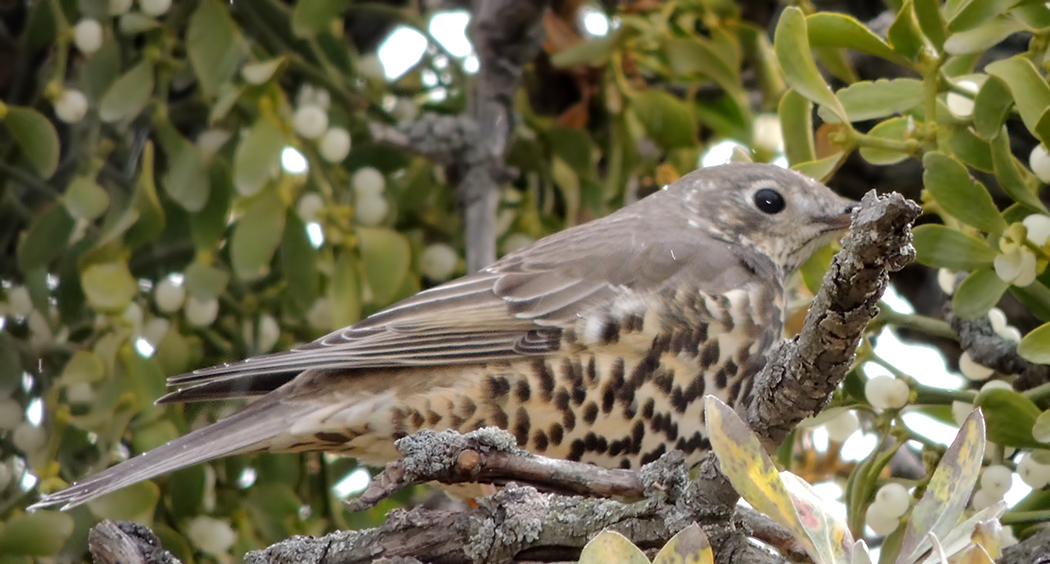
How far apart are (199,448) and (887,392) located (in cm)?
81

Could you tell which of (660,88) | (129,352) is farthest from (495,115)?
(129,352)

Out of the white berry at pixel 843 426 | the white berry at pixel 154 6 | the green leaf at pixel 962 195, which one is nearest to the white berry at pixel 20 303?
the white berry at pixel 154 6

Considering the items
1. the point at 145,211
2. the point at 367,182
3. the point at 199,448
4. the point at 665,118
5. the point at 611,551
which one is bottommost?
the point at 611,551

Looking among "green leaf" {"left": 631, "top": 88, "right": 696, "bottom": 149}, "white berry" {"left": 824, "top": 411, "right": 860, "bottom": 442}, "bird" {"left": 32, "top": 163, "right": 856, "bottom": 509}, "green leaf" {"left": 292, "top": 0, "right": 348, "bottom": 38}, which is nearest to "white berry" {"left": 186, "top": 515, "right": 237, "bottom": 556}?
"bird" {"left": 32, "top": 163, "right": 856, "bottom": 509}

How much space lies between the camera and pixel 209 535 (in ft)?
5.51

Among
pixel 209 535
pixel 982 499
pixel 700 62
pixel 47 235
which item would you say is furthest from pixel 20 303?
pixel 982 499

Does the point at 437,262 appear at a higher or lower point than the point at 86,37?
lower

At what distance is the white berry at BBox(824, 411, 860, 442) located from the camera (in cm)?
161

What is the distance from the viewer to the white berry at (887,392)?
1417 millimetres

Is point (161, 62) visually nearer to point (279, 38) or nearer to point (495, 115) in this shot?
point (279, 38)

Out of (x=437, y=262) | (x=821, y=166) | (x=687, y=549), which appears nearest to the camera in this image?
(x=687, y=549)

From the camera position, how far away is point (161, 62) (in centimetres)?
185

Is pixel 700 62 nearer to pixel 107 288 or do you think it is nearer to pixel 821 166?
pixel 821 166

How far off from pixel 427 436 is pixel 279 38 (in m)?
1.05
